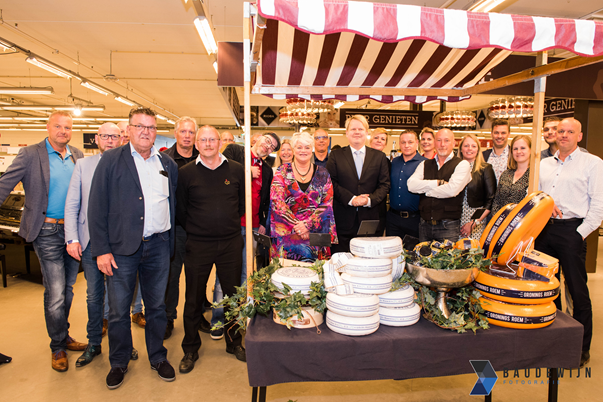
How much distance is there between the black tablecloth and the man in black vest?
1.47 m

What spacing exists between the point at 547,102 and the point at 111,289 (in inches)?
323

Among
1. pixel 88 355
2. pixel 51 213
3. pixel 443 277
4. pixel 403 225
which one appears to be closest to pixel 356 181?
pixel 403 225

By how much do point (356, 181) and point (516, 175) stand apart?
4.88 ft

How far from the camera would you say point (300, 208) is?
260 cm

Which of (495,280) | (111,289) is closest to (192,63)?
(111,289)

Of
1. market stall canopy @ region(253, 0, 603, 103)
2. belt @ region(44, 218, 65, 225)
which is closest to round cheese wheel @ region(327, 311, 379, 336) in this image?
market stall canopy @ region(253, 0, 603, 103)

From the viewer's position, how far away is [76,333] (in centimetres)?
318

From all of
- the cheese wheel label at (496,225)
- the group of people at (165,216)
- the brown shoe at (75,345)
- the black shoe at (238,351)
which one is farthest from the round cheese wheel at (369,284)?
the brown shoe at (75,345)

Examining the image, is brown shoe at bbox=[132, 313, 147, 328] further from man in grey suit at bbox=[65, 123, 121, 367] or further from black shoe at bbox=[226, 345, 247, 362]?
black shoe at bbox=[226, 345, 247, 362]

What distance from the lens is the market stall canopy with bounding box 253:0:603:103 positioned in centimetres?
144

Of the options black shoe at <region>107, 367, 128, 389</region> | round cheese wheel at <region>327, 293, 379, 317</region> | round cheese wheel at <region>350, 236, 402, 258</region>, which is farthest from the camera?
black shoe at <region>107, 367, 128, 389</region>

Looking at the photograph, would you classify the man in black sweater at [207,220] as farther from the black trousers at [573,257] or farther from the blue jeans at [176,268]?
the black trousers at [573,257]

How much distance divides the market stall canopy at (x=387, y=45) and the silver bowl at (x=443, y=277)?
1014 millimetres

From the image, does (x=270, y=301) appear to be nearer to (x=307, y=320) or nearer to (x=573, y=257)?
(x=307, y=320)
